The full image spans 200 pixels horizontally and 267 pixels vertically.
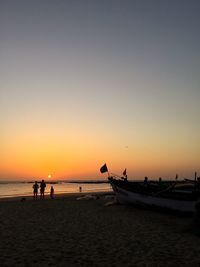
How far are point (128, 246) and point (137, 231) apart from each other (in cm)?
373

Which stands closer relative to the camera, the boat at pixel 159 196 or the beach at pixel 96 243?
the beach at pixel 96 243

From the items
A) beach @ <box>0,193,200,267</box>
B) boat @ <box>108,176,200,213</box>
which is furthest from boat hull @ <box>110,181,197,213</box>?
beach @ <box>0,193,200,267</box>

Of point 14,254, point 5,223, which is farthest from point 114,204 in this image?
point 14,254

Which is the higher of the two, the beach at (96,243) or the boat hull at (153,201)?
the boat hull at (153,201)

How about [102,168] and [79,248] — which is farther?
[102,168]

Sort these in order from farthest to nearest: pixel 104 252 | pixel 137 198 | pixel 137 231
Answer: pixel 137 198 < pixel 137 231 < pixel 104 252

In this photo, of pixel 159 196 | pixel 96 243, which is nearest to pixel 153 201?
pixel 159 196

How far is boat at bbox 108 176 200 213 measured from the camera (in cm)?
2445

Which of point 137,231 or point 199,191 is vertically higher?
point 199,191

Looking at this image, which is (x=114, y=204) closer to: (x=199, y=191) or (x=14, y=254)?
(x=199, y=191)

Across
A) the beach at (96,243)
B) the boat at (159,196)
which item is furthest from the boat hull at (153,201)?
the beach at (96,243)

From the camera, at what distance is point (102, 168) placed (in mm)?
36375

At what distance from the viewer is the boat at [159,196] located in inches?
963

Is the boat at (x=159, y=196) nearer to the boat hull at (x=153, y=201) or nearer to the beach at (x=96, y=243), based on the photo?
the boat hull at (x=153, y=201)
